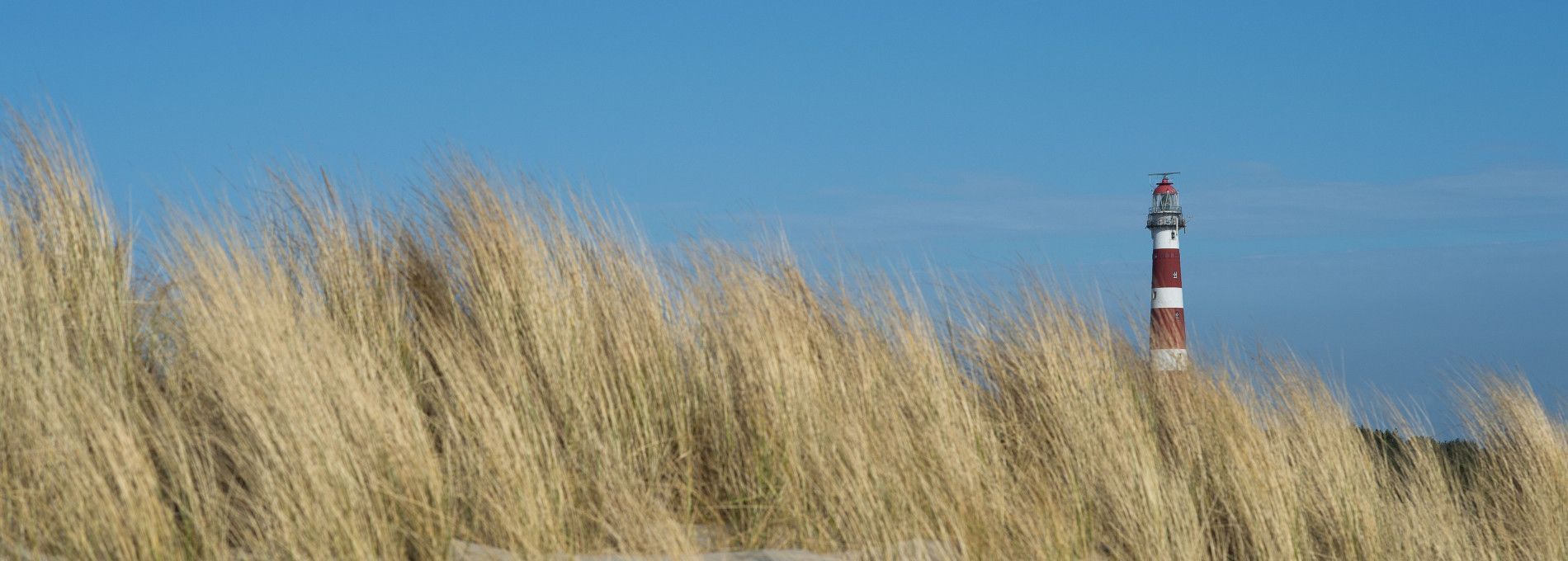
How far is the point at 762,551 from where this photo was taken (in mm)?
3322

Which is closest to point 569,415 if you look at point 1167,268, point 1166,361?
point 1166,361

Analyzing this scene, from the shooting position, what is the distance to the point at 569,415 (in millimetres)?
3623

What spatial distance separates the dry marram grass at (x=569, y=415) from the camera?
2955 millimetres

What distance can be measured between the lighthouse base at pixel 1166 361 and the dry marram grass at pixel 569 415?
0.37 ft

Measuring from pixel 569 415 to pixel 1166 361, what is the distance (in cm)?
262

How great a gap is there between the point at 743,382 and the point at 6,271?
2.17m

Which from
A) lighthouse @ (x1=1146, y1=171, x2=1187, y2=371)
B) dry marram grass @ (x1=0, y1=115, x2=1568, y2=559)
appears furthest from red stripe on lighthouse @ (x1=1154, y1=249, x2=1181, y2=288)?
dry marram grass @ (x1=0, y1=115, x2=1568, y2=559)

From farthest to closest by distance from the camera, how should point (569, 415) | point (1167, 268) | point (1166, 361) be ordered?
1. point (1167, 268)
2. point (1166, 361)
3. point (569, 415)

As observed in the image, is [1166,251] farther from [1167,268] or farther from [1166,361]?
[1166,361]

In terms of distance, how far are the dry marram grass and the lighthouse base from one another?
0.11m

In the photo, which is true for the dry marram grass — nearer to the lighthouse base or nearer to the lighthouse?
the lighthouse base

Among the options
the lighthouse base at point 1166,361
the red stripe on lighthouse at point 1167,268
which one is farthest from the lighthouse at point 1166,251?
the lighthouse base at point 1166,361

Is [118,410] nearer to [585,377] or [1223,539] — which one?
[585,377]

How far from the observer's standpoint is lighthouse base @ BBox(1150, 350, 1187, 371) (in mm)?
5043
